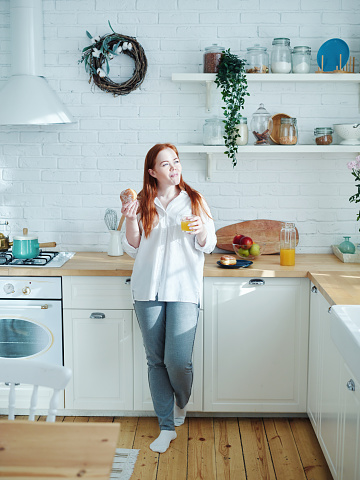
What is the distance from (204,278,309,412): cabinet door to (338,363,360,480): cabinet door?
33.5 inches

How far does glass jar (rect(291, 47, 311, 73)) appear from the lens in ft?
12.0

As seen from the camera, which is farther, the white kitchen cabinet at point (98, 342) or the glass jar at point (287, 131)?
the glass jar at point (287, 131)

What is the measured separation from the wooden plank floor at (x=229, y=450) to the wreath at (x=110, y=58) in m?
1.92

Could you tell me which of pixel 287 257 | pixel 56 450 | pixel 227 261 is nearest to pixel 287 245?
pixel 287 257

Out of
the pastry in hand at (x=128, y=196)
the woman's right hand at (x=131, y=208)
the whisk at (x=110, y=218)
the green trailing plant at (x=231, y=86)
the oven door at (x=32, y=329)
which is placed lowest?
the oven door at (x=32, y=329)

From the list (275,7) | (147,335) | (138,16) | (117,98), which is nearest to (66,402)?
(147,335)

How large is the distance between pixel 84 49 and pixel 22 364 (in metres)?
2.36

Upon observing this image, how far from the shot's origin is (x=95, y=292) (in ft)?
11.4

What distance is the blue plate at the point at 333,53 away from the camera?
370 centimetres

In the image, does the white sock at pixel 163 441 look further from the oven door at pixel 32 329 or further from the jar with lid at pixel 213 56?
the jar with lid at pixel 213 56

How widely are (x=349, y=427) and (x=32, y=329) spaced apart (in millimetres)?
1775

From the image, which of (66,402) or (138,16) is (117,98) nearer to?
(138,16)

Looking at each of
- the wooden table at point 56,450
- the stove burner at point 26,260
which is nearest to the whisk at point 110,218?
the stove burner at point 26,260

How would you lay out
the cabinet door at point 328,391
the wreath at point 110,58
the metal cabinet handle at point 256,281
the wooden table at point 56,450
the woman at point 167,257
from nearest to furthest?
the wooden table at point 56,450 < the cabinet door at point 328,391 < the woman at point 167,257 < the metal cabinet handle at point 256,281 < the wreath at point 110,58
